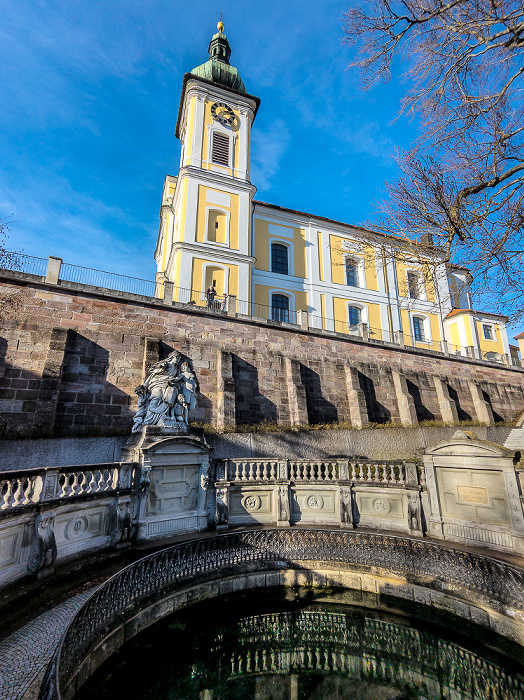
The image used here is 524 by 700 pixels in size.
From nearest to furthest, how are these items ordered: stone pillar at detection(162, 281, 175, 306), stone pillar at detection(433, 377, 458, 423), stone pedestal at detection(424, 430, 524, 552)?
stone pedestal at detection(424, 430, 524, 552), stone pillar at detection(162, 281, 175, 306), stone pillar at detection(433, 377, 458, 423)

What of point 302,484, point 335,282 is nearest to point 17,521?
point 302,484

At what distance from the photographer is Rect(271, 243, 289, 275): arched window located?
2533 centimetres

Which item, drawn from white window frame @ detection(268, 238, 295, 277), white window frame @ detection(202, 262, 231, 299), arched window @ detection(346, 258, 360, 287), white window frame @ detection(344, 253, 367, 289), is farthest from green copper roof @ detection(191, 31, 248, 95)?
arched window @ detection(346, 258, 360, 287)

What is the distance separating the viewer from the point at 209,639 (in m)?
4.39

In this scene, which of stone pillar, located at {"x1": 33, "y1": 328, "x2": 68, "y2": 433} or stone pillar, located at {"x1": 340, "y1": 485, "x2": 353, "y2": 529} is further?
stone pillar, located at {"x1": 33, "y1": 328, "x2": 68, "y2": 433}

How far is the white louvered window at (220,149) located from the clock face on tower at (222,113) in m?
1.04

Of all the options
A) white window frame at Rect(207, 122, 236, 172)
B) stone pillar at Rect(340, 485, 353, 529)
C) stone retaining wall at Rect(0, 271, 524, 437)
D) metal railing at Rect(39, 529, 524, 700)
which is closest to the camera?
metal railing at Rect(39, 529, 524, 700)

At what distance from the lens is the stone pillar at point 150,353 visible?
1310 cm

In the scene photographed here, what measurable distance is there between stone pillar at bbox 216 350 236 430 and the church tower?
19.1 ft

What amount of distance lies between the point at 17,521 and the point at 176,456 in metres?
2.99

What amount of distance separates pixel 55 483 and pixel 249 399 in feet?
32.3

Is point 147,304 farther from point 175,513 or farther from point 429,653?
point 429,653

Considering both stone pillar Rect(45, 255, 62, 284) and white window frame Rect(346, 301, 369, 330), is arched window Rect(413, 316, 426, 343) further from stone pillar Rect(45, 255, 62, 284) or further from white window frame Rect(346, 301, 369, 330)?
stone pillar Rect(45, 255, 62, 284)

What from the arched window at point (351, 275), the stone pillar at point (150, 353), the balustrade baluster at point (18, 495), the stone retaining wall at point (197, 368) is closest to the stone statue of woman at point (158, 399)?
the balustrade baluster at point (18, 495)
